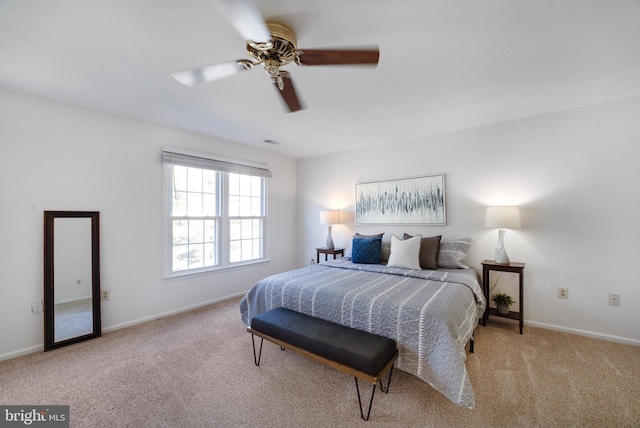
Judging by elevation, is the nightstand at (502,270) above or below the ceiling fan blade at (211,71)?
below

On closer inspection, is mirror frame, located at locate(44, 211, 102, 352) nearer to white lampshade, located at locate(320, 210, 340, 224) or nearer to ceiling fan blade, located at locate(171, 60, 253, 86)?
ceiling fan blade, located at locate(171, 60, 253, 86)

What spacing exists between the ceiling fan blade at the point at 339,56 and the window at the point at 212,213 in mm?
2559

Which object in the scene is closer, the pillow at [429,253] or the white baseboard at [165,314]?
the white baseboard at [165,314]

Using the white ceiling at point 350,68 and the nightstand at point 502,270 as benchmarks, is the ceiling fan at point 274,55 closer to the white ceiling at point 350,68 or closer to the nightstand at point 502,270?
the white ceiling at point 350,68

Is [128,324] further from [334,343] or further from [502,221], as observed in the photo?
[502,221]

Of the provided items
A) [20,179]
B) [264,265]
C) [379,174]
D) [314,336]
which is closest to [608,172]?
[379,174]

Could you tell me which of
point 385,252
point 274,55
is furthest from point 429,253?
point 274,55

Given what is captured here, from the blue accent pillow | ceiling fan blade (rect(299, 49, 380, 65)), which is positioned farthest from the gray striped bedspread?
ceiling fan blade (rect(299, 49, 380, 65))

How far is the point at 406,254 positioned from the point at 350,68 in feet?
7.09

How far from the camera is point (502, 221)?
9.41 ft

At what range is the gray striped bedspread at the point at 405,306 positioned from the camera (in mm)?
1692

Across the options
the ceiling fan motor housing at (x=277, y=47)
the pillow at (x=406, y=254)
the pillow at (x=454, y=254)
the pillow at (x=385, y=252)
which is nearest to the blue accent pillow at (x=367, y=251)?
the pillow at (x=385, y=252)

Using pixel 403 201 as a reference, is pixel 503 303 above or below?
below

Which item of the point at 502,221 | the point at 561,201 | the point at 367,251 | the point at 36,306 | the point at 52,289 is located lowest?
the point at 36,306
